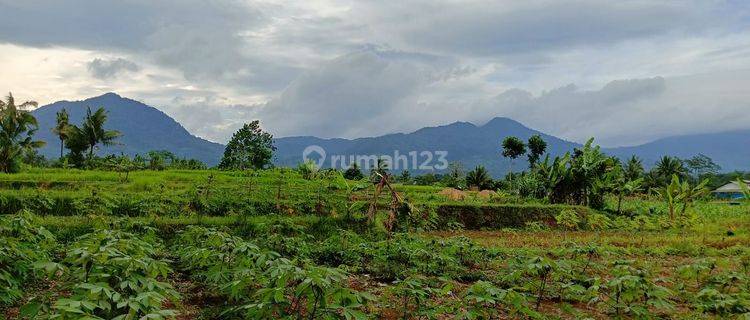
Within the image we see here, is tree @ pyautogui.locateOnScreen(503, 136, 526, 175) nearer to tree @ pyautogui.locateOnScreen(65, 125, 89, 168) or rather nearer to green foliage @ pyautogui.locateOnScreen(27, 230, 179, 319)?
tree @ pyautogui.locateOnScreen(65, 125, 89, 168)

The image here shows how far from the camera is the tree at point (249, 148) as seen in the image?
40484 millimetres

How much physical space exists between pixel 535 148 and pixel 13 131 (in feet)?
100

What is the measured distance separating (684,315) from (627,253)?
446 cm

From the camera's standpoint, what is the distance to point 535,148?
109 feet

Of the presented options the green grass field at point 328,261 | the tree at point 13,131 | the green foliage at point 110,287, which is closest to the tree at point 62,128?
→ the tree at point 13,131

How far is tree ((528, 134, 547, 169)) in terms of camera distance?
3318cm

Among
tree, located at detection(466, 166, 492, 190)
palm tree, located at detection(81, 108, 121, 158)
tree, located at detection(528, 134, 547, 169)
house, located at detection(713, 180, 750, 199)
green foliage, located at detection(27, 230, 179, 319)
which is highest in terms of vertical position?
palm tree, located at detection(81, 108, 121, 158)

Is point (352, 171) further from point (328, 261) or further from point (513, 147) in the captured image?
point (328, 261)

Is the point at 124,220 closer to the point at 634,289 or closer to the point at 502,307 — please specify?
the point at 502,307

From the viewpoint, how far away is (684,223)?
13.9 meters

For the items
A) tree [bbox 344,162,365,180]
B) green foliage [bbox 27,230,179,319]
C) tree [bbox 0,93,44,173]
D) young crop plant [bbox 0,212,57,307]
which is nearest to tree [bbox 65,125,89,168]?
tree [bbox 0,93,44,173]

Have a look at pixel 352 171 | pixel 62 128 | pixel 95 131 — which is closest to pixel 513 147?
pixel 352 171

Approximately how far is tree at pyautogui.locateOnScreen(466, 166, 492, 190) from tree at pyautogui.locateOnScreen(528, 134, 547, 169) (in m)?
4.30

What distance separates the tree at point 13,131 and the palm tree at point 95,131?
3.17m
